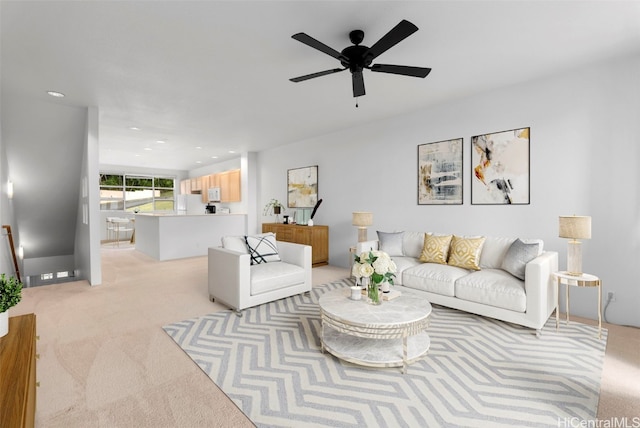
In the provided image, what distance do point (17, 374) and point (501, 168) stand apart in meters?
4.39

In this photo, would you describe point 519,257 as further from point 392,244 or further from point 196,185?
point 196,185

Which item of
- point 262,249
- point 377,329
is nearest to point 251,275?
point 262,249

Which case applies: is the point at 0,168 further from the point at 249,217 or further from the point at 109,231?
the point at 109,231

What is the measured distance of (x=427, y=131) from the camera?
4.35m

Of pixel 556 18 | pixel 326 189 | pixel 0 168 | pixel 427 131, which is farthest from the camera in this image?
pixel 326 189

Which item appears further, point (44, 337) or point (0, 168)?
point (0, 168)

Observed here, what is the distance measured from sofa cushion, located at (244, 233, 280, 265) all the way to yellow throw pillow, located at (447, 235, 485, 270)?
2.19m

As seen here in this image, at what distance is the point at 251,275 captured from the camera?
3.35 meters

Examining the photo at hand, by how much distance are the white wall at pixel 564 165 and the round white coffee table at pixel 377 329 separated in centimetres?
197

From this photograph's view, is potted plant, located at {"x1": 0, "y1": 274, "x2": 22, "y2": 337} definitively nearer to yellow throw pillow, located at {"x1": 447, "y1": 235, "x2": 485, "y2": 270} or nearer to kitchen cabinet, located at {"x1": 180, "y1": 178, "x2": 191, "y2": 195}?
yellow throw pillow, located at {"x1": 447, "y1": 235, "x2": 485, "y2": 270}

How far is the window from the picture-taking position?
961 cm

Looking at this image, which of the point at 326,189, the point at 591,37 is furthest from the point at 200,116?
the point at 591,37

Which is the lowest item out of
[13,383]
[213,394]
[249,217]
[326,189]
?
[213,394]

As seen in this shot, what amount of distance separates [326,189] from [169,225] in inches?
137
